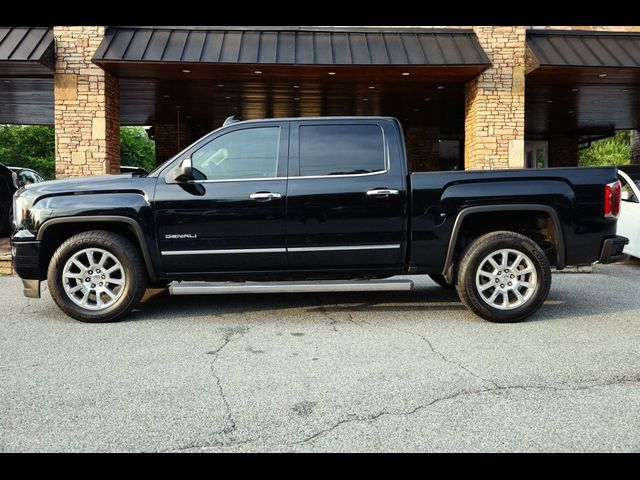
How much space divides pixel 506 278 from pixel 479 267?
305mm

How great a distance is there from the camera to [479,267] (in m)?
5.07

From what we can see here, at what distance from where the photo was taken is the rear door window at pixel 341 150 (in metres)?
5.16

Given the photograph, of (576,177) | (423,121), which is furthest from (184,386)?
(423,121)

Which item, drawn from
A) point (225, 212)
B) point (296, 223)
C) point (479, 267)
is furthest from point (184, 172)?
point (479, 267)

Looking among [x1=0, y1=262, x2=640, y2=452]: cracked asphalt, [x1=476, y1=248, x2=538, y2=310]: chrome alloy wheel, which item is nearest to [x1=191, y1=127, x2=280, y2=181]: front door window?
[x1=0, y1=262, x2=640, y2=452]: cracked asphalt

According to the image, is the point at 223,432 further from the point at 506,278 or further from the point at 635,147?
the point at 635,147

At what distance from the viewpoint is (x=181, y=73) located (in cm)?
1077

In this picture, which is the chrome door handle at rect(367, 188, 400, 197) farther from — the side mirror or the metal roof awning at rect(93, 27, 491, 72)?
the metal roof awning at rect(93, 27, 491, 72)

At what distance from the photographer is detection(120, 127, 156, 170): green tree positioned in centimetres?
4753

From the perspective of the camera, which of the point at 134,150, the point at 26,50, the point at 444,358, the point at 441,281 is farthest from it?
the point at 134,150

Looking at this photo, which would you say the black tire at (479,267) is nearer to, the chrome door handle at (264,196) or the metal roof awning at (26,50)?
the chrome door handle at (264,196)

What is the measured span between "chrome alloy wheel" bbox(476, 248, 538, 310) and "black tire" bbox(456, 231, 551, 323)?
3cm
